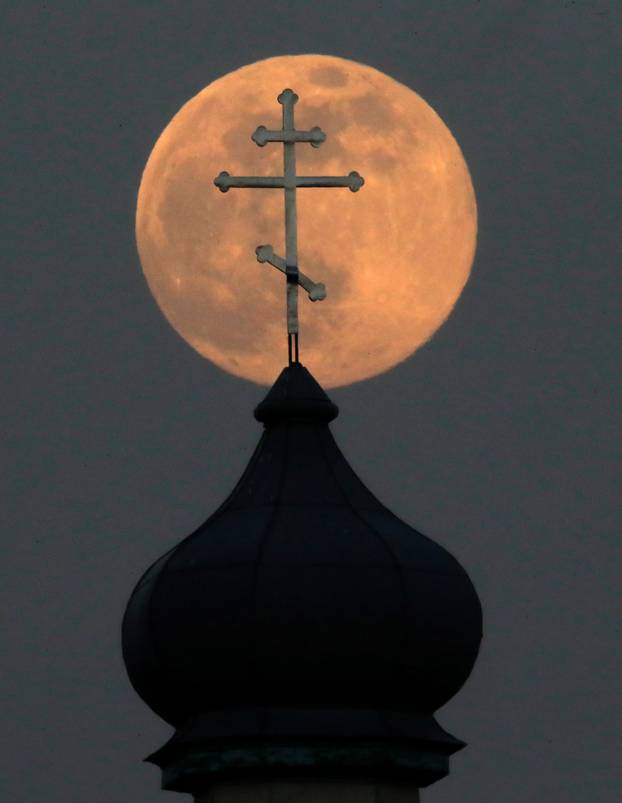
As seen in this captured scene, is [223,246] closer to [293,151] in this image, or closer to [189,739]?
[293,151]

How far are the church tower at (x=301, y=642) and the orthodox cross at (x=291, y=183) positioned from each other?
14.1 inches

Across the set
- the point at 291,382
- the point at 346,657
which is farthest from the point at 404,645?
the point at 291,382

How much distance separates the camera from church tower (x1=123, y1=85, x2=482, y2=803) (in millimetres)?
41250

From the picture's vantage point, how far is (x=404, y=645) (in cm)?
4175

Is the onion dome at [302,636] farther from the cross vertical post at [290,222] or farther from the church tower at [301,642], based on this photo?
the cross vertical post at [290,222]

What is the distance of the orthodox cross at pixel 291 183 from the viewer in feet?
142

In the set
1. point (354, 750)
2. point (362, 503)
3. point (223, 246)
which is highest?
point (223, 246)

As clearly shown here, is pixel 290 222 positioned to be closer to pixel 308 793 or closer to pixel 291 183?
pixel 291 183

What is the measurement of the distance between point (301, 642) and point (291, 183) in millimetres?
5330

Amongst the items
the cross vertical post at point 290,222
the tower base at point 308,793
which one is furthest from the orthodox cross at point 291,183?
the tower base at point 308,793

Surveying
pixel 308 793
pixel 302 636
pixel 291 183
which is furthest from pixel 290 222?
pixel 308 793

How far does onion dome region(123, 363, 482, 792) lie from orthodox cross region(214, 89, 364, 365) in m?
1.61

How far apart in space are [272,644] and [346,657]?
76cm

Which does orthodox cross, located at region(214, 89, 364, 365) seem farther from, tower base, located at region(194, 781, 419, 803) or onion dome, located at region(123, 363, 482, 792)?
tower base, located at region(194, 781, 419, 803)
